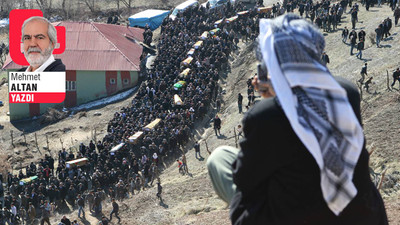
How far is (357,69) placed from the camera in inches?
1184

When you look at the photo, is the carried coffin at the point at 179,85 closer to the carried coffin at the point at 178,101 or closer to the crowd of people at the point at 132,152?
the crowd of people at the point at 132,152

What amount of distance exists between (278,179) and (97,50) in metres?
43.3

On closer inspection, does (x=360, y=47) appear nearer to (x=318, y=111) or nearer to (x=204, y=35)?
(x=204, y=35)

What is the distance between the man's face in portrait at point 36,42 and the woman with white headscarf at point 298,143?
106 feet

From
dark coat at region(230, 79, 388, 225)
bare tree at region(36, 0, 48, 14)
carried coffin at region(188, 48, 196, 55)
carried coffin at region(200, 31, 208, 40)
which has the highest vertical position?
dark coat at region(230, 79, 388, 225)

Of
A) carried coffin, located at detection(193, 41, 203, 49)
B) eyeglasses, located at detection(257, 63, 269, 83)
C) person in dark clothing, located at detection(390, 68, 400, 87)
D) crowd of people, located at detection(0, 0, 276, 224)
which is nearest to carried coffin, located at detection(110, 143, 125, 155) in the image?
crowd of people, located at detection(0, 0, 276, 224)

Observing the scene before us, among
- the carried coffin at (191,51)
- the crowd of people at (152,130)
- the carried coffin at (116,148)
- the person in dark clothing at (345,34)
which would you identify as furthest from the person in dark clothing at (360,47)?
the carried coffin at (116,148)

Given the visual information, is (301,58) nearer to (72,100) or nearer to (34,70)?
(34,70)

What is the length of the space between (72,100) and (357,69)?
23014mm

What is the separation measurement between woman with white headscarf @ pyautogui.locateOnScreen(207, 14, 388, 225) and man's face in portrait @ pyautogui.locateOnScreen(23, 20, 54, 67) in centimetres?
3226

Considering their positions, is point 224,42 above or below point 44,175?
above

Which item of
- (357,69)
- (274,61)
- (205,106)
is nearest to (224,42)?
(205,106)

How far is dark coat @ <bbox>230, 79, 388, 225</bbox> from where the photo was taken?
9.00 ft

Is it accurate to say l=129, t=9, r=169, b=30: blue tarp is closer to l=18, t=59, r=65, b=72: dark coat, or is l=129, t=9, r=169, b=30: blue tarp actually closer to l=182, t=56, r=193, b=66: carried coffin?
l=18, t=59, r=65, b=72: dark coat
